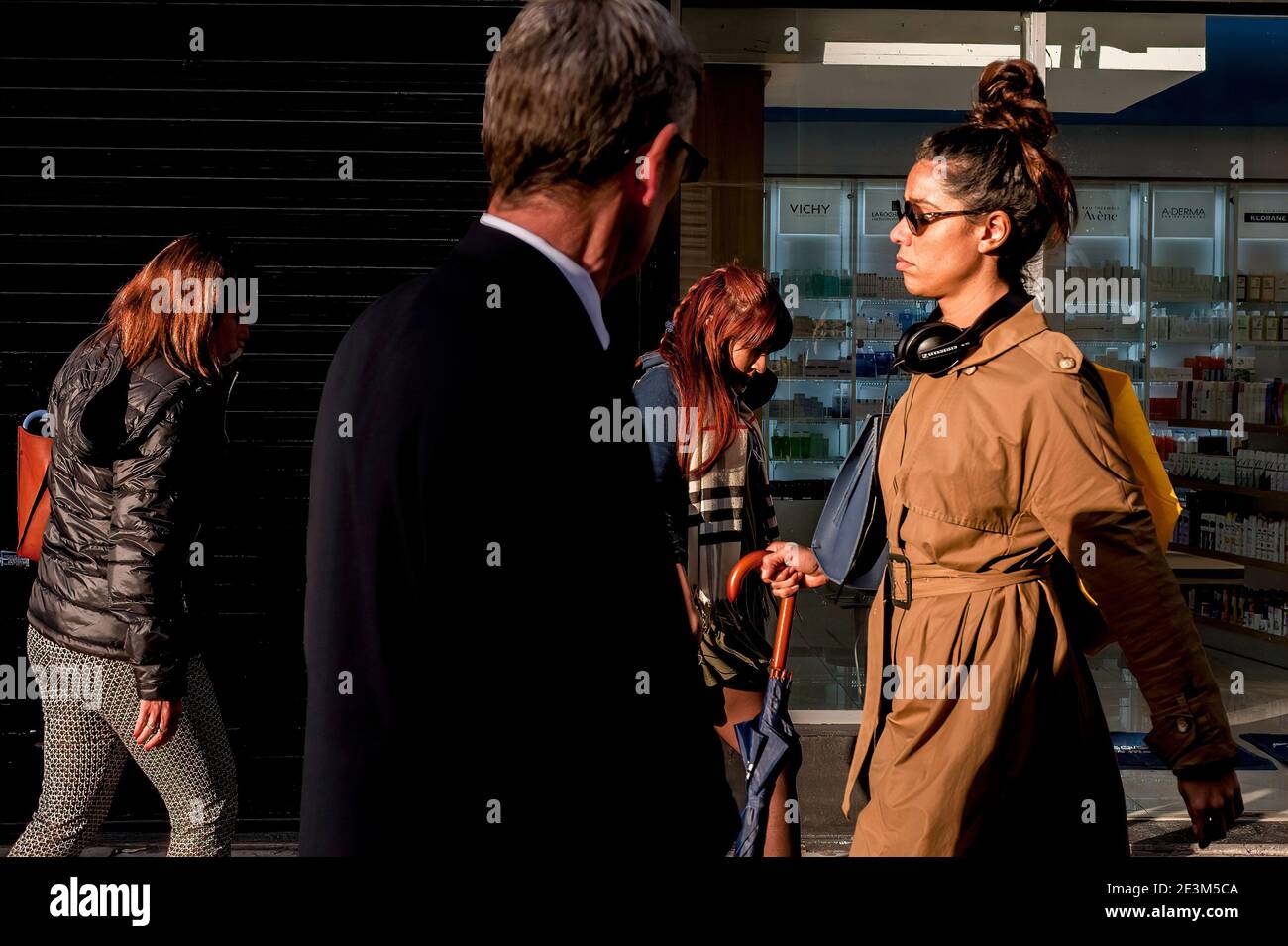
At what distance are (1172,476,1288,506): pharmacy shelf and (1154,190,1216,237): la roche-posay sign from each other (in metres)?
1.81

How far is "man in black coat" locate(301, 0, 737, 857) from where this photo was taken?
50.9 inches

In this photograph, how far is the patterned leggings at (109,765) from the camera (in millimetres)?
3541

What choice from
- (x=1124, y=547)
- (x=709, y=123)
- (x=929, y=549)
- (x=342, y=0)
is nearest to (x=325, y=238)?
(x=342, y=0)

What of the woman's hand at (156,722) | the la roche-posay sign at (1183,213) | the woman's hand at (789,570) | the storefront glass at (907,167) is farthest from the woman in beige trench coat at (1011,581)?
the la roche-posay sign at (1183,213)

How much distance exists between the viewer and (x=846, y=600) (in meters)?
6.25

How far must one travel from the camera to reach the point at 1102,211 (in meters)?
7.16

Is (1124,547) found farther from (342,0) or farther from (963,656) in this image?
(342,0)

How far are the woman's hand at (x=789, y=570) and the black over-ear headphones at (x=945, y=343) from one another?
709 mm

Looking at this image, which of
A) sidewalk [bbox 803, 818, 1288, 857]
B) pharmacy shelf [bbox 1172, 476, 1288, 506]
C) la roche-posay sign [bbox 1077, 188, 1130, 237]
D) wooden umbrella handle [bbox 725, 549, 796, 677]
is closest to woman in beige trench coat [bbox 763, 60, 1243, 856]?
wooden umbrella handle [bbox 725, 549, 796, 677]

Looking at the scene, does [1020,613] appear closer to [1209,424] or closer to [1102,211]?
[1102,211]

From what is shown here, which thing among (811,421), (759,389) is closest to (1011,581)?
(759,389)

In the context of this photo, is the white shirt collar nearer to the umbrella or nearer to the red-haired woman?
the umbrella

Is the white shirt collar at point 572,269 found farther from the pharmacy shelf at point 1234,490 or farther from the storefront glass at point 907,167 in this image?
the pharmacy shelf at point 1234,490
